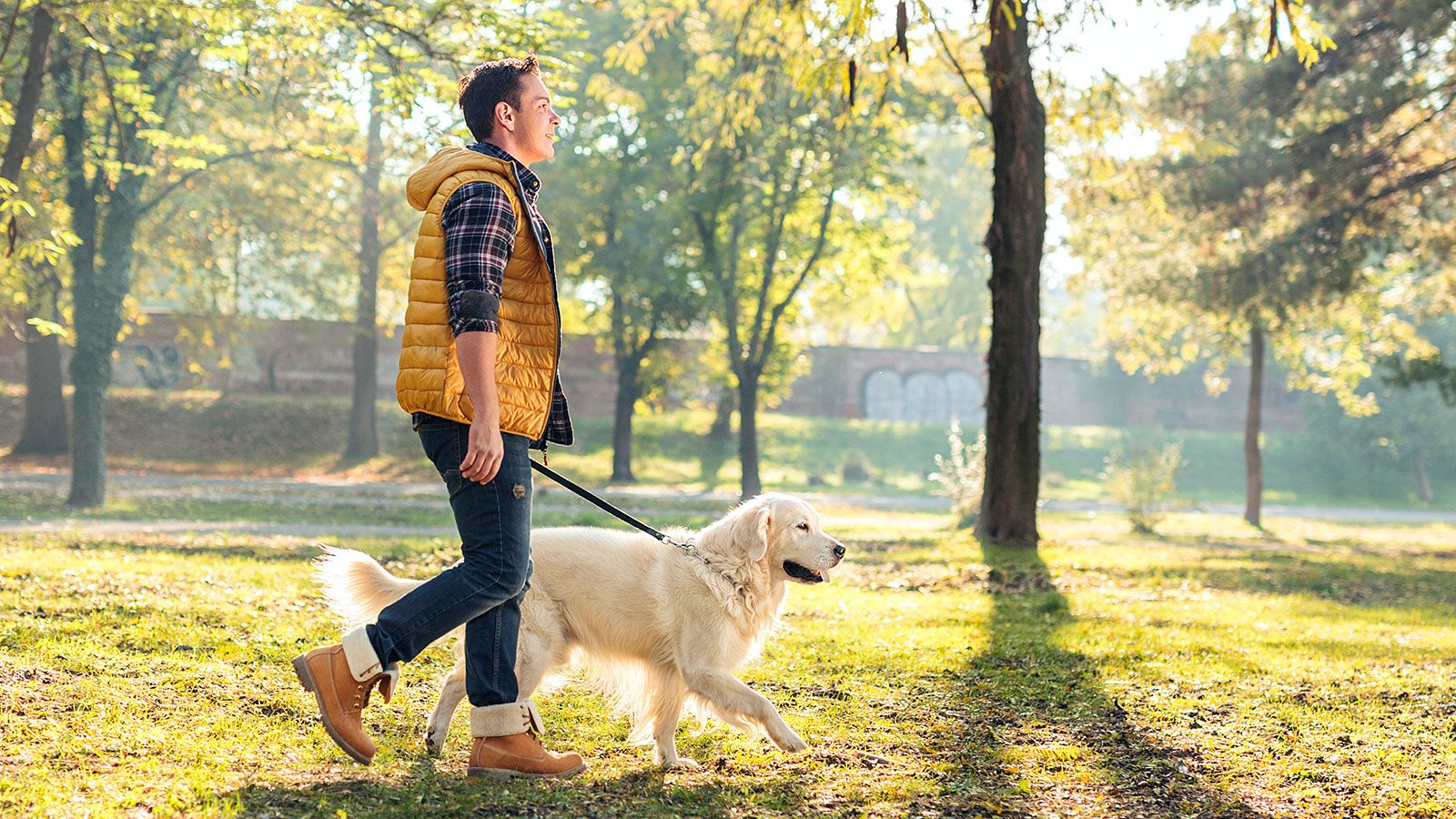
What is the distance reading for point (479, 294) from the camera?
3271 mm

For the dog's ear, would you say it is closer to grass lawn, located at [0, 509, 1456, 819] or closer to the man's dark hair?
grass lawn, located at [0, 509, 1456, 819]

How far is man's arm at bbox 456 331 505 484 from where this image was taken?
3250 mm

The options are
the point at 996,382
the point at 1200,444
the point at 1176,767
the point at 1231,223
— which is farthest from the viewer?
the point at 1200,444

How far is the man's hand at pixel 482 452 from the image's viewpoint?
3.27 meters

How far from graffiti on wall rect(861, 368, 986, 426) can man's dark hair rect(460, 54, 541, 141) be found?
Answer: 134ft

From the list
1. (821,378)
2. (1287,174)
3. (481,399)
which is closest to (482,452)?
(481,399)

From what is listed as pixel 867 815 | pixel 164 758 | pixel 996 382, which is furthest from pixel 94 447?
pixel 867 815

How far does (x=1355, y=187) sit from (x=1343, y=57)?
208cm

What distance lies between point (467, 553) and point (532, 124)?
4.91 feet

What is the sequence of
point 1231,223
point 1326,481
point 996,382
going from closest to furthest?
point 996,382
point 1231,223
point 1326,481

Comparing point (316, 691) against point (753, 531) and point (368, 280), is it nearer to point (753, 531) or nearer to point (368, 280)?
point (753, 531)

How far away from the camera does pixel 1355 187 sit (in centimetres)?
1590

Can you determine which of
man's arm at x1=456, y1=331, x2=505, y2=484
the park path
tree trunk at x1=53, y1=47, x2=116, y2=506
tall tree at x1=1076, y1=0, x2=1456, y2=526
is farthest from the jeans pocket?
tree trunk at x1=53, y1=47, x2=116, y2=506

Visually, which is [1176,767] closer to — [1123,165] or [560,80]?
[560,80]
